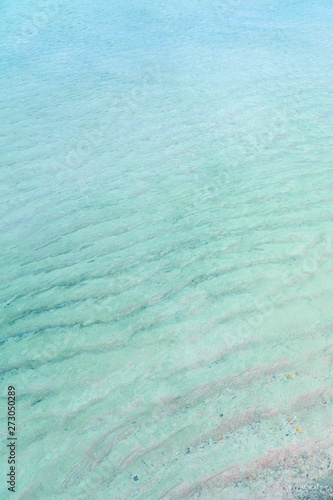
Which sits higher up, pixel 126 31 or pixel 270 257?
pixel 126 31

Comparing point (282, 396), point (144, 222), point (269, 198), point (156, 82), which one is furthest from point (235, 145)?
point (282, 396)

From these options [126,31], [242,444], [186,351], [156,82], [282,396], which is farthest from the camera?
[126,31]

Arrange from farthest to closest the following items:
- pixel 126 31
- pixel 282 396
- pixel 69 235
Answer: pixel 126 31, pixel 69 235, pixel 282 396

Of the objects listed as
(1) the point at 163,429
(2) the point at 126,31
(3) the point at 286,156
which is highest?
(2) the point at 126,31

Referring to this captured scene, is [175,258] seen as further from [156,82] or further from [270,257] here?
[156,82]

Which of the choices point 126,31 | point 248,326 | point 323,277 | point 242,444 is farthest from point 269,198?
point 126,31

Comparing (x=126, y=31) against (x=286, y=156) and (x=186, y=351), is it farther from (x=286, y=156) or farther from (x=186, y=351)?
(x=186, y=351)

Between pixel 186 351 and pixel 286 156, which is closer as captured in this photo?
pixel 186 351
